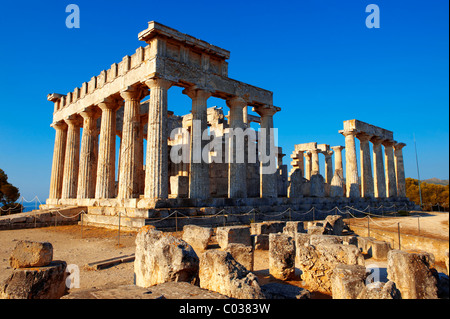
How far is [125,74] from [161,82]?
3.02 metres

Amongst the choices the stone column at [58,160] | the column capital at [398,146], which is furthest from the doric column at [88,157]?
the column capital at [398,146]

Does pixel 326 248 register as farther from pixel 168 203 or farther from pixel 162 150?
pixel 162 150

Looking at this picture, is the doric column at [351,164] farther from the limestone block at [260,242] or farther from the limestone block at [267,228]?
the limestone block at [260,242]

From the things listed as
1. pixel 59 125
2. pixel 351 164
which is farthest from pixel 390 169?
pixel 59 125

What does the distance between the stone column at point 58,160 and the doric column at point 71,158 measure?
134 cm

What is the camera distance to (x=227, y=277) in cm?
426

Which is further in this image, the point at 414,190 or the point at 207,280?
the point at 414,190

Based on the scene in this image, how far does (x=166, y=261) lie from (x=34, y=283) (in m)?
1.77

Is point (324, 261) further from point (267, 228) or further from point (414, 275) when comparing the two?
point (267, 228)

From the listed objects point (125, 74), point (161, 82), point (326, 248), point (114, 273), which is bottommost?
point (114, 273)

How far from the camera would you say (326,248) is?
6.01 metres

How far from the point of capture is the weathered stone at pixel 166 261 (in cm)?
457
